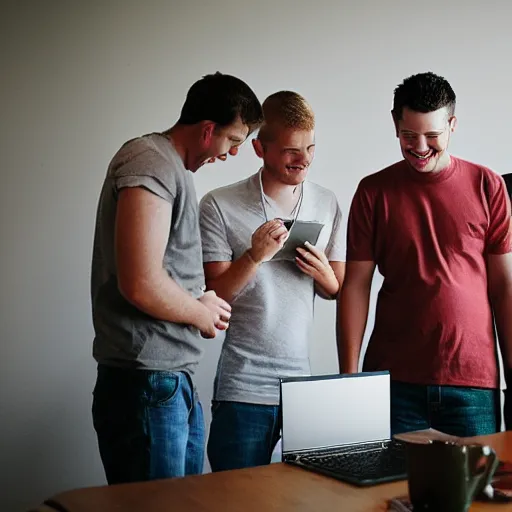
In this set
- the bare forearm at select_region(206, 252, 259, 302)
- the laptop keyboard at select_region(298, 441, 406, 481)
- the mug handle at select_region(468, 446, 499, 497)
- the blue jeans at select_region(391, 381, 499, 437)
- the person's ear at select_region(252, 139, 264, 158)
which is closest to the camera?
the mug handle at select_region(468, 446, 499, 497)

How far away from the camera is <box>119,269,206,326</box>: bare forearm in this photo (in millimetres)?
1509

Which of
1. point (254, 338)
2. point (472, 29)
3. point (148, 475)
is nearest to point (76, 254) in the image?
point (254, 338)

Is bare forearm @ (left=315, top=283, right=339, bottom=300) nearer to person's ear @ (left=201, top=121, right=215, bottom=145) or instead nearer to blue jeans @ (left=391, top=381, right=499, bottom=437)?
blue jeans @ (left=391, top=381, right=499, bottom=437)

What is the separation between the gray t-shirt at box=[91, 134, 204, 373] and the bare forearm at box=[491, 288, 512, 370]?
86 cm

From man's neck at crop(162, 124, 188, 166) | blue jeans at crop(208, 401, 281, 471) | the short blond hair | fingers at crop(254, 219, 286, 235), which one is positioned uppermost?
the short blond hair

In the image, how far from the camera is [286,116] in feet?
7.43

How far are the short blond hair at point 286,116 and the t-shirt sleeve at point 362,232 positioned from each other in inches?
11.2

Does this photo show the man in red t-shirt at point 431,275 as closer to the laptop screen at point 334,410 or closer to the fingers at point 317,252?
the fingers at point 317,252

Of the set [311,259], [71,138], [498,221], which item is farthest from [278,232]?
[71,138]

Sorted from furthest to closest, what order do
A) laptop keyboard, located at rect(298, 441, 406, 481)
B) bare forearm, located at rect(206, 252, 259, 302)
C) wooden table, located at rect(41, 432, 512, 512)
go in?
bare forearm, located at rect(206, 252, 259, 302), laptop keyboard, located at rect(298, 441, 406, 481), wooden table, located at rect(41, 432, 512, 512)

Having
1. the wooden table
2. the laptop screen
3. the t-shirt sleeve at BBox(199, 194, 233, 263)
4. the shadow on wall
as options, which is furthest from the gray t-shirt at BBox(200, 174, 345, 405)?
the wooden table

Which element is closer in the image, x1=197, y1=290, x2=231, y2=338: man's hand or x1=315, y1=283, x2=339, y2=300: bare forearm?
x1=197, y1=290, x2=231, y2=338: man's hand

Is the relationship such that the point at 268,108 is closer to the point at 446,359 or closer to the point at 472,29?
the point at 446,359

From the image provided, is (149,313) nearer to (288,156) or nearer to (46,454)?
(288,156)
